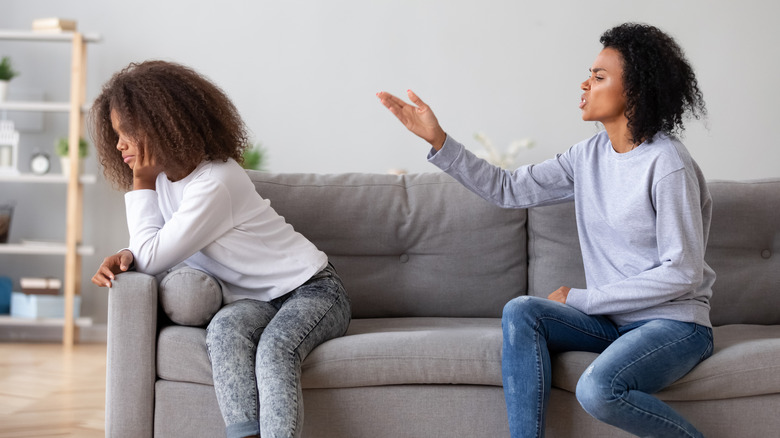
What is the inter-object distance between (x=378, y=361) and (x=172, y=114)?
78 centimetres

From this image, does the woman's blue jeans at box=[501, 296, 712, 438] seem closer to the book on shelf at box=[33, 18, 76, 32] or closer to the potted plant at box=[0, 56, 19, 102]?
the book on shelf at box=[33, 18, 76, 32]

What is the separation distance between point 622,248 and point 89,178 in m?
2.96

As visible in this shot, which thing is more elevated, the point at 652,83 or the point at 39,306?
the point at 652,83

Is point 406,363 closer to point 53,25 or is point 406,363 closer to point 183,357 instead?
point 183,357

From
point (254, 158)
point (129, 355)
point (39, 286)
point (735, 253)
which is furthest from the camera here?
point (39, 286)

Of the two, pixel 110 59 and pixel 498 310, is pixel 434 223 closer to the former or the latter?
pixel 498 310

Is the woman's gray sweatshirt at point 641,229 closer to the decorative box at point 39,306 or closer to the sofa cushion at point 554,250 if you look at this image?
the sofa cushion at point 554,250

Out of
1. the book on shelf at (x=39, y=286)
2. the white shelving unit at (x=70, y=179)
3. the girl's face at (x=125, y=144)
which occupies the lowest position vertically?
the book on shelf at (x=39, y=286)

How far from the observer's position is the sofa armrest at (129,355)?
5.81 ft

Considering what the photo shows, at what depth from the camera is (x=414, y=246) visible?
7.70 feet

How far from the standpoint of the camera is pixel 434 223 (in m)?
2.34

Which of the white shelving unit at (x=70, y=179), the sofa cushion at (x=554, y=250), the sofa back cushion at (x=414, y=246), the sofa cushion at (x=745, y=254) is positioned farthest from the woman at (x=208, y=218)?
the white shelving unit at (x=70, y=179)

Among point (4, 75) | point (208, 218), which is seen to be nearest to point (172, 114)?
point (208, 218)

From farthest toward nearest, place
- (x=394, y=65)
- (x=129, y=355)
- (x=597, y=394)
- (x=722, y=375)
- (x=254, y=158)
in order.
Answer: (x=394, y=65) → (x=254, y=158) → (x=129, y=355) → (x=722, y=375) → (x=597, y=394)
